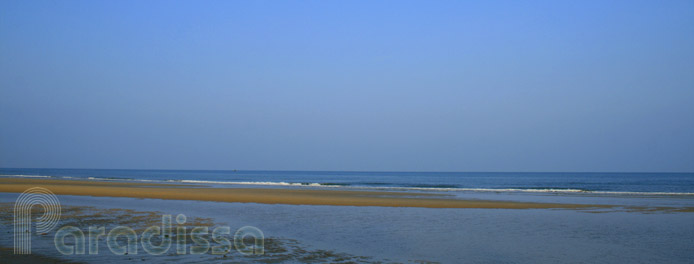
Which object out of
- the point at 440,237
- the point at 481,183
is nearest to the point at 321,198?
the point at 440,237

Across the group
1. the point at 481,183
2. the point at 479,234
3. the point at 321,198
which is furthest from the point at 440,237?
the point at 481,183

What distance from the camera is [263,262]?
31.3 feet

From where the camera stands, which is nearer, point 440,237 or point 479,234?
point 440,237

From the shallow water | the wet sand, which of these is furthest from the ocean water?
the shallow water

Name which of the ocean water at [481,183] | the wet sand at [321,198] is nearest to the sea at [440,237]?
the wet sand at [321,198]

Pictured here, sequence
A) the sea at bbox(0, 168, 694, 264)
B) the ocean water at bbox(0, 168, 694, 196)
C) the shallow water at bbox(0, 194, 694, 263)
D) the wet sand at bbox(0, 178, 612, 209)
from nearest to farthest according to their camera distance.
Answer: the sea at bbox(0, 168, 694, 264)
the shallow water at bbox(0, 194, 694, 263)
the wet sand at bbox(0, 178, 612, 209)
the ocean water at bbox(0, 168, 694, 196)

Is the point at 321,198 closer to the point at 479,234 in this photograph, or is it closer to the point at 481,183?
the point at 479,234

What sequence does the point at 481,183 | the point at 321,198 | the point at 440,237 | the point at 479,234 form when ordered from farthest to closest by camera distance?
the point at 481,183 → the point at 321,198 → the point at 479,234 → the point at 440,237

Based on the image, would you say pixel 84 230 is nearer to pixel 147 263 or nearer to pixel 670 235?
pixel 147 263

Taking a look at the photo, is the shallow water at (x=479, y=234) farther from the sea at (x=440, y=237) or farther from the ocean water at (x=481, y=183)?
the ocean water at (x=481, y=183)

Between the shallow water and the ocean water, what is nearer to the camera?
the shallow water

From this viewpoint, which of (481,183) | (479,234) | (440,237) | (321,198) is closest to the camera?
(440,237)

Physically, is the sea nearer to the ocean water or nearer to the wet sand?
the wet sand

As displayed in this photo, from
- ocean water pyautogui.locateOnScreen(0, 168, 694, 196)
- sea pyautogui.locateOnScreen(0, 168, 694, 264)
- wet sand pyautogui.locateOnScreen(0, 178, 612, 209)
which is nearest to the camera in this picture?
sea pyautogui.locateOnScreen(0, 168, 694, 264)
